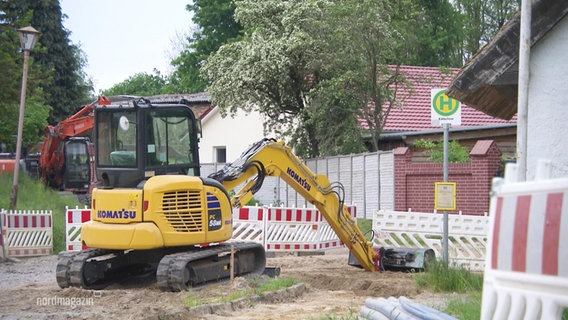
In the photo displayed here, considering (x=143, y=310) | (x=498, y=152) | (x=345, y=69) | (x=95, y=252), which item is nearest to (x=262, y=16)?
(x=345, y=69)

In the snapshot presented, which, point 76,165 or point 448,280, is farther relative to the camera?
point 76,165

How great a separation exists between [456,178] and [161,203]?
45.6 feet

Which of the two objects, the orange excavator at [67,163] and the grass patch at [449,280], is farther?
the orange excavator at [67,163]

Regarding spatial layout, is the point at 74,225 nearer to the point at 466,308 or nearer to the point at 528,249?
the point at 466,308

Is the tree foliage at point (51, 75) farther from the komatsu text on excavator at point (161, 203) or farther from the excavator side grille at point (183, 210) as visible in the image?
the excavator side grille at point (183, 210)

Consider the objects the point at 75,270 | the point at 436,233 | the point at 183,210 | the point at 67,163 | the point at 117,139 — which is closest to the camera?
the point at 183,210

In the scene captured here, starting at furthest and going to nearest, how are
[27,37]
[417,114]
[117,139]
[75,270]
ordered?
[417,114]
[27,37]
[117,139]
[75,270]

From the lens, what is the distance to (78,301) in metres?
12.5

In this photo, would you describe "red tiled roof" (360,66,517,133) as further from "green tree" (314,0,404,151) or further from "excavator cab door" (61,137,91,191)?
"excavator cab door" (61,137,91,191)

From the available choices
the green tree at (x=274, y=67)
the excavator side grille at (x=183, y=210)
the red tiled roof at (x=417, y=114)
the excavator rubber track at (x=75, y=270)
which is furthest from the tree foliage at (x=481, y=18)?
the excavator rubber track at (x=75, y=270)

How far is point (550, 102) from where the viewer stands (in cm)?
885

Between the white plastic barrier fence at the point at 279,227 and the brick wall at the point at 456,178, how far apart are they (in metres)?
5.77

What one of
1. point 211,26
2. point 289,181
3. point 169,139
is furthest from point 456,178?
point 211,26

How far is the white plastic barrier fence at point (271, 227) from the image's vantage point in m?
20.3
